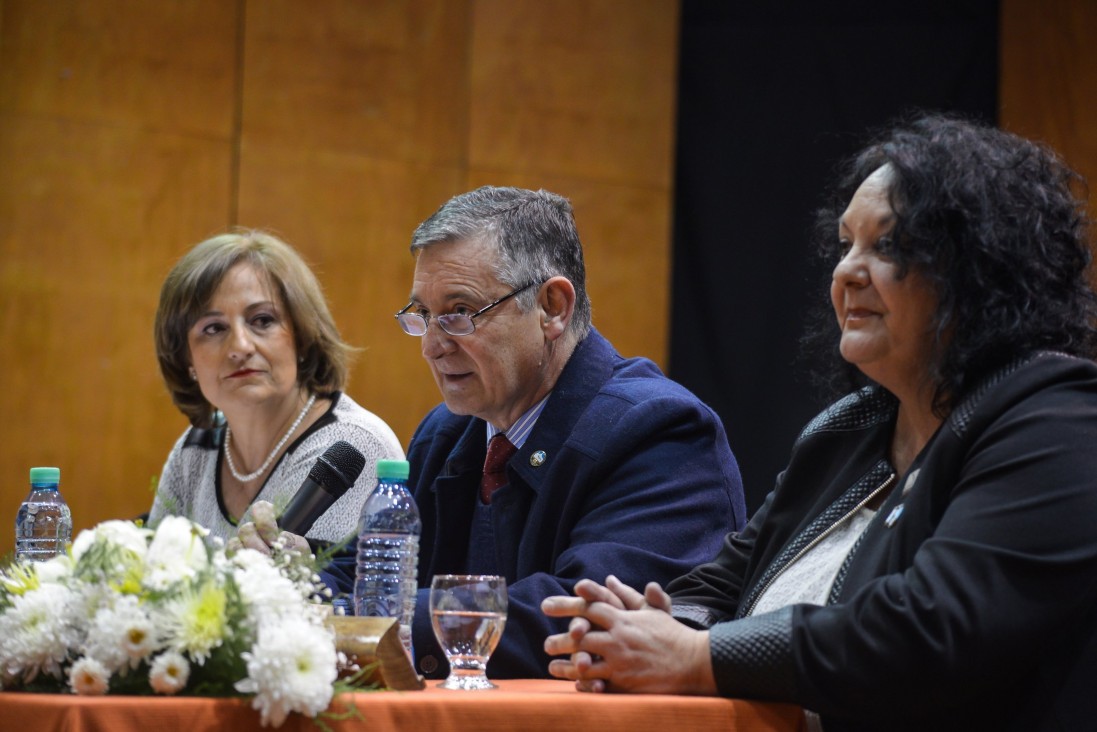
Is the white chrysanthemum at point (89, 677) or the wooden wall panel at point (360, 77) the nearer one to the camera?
the white chrysanthemum at point (89, 677)

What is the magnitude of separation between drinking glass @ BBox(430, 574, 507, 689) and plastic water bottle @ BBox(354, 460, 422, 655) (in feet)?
0.79

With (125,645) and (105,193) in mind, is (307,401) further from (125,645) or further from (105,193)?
(125,645)

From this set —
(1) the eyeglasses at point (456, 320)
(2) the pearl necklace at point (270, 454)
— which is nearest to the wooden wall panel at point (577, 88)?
(2) the pearl necklace at point (270, 454)

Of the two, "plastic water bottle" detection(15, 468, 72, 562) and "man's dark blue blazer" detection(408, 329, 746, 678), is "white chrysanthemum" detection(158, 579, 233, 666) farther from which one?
"plastic water bottle" detection(15, 468, 72, 562)

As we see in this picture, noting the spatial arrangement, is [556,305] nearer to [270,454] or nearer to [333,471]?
[333,471]

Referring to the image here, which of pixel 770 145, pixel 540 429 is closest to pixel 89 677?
pixel 540 429

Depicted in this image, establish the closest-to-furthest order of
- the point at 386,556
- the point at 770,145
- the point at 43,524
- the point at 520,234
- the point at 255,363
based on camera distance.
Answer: the point at 386,556 < the point at 520,234 < the point at 43,524 < the point at 255,363 < the point at 770,145

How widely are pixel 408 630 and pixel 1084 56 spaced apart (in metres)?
4.34

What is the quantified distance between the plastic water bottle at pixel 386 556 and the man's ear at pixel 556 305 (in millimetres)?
673

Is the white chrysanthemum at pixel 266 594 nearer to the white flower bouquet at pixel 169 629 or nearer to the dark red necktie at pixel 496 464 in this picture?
the white flower bouquet at pixel 169 629

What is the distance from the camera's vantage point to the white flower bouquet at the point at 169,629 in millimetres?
1485

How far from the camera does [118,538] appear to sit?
5.36 feet

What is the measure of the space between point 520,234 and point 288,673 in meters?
1.42

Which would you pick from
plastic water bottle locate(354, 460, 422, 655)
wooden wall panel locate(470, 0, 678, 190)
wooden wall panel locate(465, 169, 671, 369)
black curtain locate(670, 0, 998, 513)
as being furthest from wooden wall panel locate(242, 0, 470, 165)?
plastic water bottle locate(354, 460, 422, 655)
